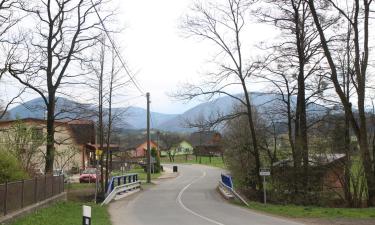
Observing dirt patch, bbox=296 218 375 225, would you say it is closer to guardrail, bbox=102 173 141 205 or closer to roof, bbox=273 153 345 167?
roof, bbox=273 153 345 167

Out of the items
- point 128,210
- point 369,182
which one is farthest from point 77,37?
point 369,182

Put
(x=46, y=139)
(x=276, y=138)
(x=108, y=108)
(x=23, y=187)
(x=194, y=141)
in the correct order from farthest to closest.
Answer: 1. (x=194, y=141)
2. (x=108, y=108)
3. (x=276, y=138)
4. (x=46, y=139)
5. (x=23, y=187)

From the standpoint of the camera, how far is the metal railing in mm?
16156

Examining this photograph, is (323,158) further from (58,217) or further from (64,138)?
→ (64,138)

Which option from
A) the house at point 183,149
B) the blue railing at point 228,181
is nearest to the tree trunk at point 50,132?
the blue railing at point 228,181

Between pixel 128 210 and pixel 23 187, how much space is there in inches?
368

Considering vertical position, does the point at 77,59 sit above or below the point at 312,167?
above

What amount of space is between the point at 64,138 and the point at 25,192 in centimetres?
4025

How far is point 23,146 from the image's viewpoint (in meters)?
27.5

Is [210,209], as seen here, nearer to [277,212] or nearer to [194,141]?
[277,212]

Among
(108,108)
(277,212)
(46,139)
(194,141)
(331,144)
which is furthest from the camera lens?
(194,141)

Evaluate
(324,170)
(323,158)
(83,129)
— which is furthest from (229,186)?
(83,129)

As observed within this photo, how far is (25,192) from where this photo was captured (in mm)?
19047

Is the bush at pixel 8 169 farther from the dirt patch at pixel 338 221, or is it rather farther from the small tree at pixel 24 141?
the dirt patch at pixel 338 221
